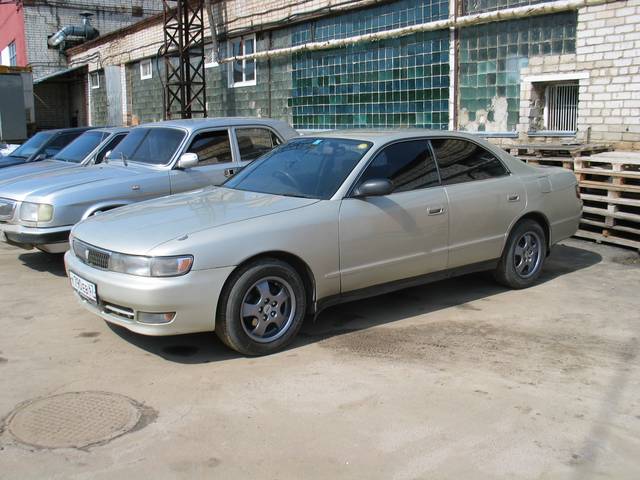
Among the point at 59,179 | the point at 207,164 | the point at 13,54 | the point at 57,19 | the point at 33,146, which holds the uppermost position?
the point at 57,19

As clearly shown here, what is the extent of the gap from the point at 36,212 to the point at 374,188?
12.5ft

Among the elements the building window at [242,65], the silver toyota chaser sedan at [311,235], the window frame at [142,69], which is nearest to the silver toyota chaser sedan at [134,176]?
the silver toyota chaser sedan at [311,235]

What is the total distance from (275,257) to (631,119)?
272 inches

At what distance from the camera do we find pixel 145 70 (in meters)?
23.8

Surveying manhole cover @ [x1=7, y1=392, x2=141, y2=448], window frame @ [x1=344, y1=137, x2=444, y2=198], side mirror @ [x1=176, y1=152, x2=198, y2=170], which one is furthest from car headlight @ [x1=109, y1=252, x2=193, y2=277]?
side mirror @ [x1=176, y1=152, x2=198, y2=170]

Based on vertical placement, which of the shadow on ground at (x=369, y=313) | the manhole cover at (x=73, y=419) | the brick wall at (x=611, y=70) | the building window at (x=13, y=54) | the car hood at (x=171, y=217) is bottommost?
the manhole cover at (x=73, y=419)

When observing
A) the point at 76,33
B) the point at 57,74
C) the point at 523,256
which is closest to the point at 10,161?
the point at 523,256

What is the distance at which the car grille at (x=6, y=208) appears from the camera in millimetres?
7202

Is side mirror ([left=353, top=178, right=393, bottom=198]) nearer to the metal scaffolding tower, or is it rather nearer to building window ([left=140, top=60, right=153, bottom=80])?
the metal scaffolding tower

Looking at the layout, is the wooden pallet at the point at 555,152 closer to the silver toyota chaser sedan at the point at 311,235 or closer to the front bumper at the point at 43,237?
the silver toyota chaser sedan at the point at 311,235

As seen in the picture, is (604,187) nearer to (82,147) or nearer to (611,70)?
(611,70)

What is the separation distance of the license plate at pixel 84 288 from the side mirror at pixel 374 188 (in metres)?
2.04

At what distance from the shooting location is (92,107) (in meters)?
29.2

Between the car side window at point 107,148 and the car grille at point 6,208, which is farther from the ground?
the car side window at point 107,148
